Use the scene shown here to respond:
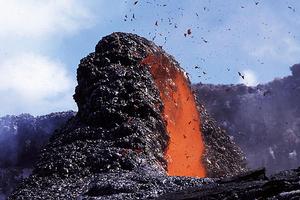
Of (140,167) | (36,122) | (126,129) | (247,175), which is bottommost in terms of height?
(247,175)

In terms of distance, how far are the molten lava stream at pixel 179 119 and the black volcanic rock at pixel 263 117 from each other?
129ft

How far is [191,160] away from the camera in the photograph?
26.7 metres

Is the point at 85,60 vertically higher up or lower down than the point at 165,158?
higher up

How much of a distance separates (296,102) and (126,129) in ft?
197

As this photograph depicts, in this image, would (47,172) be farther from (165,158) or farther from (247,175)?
(247,175)

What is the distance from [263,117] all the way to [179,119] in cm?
5226

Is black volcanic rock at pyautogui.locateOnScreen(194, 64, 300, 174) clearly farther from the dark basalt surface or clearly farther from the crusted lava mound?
the dark basalt surface

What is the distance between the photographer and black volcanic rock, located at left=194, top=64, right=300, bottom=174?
70.5 m

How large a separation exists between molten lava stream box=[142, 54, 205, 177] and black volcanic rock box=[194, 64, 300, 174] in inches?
1549

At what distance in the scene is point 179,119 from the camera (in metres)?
27.5

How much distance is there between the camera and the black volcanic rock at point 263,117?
70.5m

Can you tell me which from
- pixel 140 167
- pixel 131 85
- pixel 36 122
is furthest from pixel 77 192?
pixel 36 122

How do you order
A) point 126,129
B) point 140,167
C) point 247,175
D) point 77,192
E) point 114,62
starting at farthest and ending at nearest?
point 114,62 < point 126,129 < point 140,167 < point 77,192 < point 247,175

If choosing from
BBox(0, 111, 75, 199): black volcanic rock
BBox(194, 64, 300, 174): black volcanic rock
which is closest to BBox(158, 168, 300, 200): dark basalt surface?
BBox(0, 111, 75, 199): black volcanic rock
